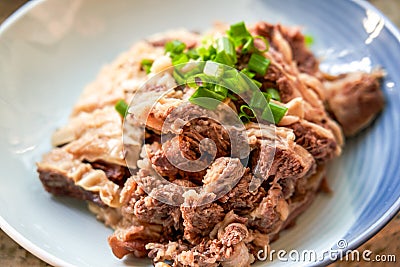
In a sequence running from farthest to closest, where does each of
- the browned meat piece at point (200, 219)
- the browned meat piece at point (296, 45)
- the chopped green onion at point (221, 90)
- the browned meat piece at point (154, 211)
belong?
the browned meat piece at point (296, 45) → the chopped green onion at point (221, 90) → the browned meat piece at point (154, 211) → the browned meat piece at point (200, 219)

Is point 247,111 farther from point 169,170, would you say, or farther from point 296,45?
point 296,45

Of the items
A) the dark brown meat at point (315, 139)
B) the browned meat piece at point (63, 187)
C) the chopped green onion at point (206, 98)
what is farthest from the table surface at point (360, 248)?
the chopped green onion at point (206, 98)

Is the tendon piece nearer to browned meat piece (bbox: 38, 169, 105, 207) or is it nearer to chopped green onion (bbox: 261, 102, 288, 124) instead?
browned meat piece (bbox: 38, 169, 105, 207)

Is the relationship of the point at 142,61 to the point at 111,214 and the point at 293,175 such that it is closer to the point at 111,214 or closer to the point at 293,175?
the point at 111,214

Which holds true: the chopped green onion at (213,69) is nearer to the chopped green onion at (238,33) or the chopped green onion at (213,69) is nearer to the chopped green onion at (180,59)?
the chopped green onion at (180,59)

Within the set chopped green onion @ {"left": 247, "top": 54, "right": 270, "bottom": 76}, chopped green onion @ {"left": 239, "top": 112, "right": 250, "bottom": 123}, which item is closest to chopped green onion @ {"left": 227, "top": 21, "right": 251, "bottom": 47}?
chopped green onion @ {"left": 247, "top": 54, "right": 270, "bottom": 76}

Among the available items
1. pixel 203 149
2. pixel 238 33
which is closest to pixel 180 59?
pixel 238 33
